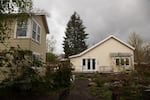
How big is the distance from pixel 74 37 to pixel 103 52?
2683 centimetres

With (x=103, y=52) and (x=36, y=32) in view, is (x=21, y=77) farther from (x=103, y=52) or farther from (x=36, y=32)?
(x=103, y=52)

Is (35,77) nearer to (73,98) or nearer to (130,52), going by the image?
(73,98)

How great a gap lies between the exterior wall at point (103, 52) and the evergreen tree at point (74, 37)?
21.8 meters

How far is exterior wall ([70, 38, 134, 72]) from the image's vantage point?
120ft

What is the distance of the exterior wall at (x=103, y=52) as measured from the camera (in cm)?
3650

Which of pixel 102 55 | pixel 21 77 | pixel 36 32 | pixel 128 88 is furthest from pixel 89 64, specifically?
pixel 21 77

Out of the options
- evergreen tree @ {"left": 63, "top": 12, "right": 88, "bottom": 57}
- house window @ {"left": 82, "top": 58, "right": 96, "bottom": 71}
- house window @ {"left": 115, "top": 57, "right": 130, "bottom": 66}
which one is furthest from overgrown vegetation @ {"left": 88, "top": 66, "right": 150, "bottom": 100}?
evergreen tree @ {"left": 63, "top": 12, "right": 88, "bottom": 57}

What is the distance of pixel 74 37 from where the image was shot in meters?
63.0

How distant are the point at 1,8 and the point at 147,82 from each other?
10.9 metres

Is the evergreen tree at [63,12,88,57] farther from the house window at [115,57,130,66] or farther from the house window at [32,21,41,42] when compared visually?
the house window at [32,21,41,42]

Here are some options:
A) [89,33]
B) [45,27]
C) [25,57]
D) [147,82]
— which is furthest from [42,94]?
[89,33]

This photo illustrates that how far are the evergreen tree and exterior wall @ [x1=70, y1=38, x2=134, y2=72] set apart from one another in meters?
21.8

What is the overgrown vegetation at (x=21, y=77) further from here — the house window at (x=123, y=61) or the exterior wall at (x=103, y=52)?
the exterior wall at (x=103, y=52)

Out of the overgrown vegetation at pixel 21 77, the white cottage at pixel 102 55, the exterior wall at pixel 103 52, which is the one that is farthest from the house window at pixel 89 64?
the overgrown vegetation at pixel 21 77
